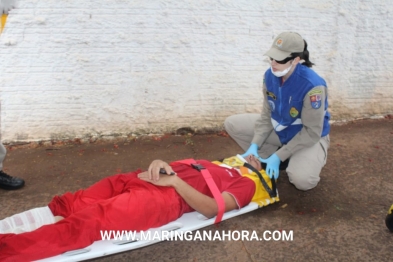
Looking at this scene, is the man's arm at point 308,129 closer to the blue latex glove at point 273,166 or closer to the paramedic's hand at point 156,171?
the blue latex glove at point 273,166

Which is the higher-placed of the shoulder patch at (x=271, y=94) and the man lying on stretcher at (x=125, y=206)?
the shoulder patch at (x=271, y=94)

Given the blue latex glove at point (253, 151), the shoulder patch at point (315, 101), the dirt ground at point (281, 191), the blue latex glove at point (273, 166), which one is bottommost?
the dirt ground at point (281, 191)

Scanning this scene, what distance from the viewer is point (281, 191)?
3186mm

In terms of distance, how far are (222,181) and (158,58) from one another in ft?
5.76

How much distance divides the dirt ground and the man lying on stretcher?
0.22 metres

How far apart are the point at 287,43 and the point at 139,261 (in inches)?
71.6

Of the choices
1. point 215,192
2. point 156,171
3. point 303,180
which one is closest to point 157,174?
point 156,171

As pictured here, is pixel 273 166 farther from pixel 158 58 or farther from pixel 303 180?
pixel 158 58

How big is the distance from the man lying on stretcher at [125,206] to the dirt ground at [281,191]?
22 centimetres

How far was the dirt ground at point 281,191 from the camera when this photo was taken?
243cm

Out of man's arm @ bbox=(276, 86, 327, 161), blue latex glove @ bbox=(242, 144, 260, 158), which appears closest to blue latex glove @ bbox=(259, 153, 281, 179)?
man's arm @ bbox=(276, 86, 327, 161)

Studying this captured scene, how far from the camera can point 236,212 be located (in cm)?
266

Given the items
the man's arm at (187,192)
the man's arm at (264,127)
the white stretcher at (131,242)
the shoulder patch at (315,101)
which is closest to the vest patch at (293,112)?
the shoulder patch at (315,101)

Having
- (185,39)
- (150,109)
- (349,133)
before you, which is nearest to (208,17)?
(185,39)
